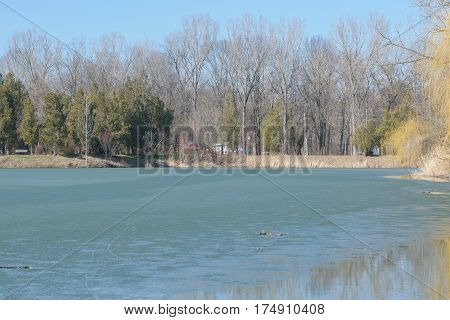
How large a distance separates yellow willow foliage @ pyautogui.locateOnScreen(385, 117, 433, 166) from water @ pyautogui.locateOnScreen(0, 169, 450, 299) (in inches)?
408

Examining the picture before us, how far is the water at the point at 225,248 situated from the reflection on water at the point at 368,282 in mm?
13

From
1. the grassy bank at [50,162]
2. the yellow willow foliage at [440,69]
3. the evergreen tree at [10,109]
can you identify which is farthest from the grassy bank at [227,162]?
the yellow willow foliage at [440,69]

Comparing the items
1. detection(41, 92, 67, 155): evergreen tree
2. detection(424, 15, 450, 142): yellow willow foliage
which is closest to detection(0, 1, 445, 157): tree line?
detection(41, 92, 67, 155): evergreen tree

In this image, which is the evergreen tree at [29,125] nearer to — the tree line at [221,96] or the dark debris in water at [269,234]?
the tree line at [221,96]

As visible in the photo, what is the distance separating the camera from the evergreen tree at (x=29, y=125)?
56906mm

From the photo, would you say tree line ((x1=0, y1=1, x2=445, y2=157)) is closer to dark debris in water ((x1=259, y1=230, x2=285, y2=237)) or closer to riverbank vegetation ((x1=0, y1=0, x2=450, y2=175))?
riverbank vegetation ((x1=0, y1=0, x2=450, y2=175))

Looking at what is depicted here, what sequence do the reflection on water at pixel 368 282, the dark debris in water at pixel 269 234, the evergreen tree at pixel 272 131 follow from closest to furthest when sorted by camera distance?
the reflection on water at pixel 368 282
the dark debris in water at pixel 269 234
the evergreen tree at pixel 272 131

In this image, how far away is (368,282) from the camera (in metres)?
8.69

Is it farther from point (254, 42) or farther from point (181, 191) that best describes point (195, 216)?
point (254, 42)

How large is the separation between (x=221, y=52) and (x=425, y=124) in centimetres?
4268

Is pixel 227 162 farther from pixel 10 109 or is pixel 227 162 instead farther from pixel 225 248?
Answer: pixel 225 248

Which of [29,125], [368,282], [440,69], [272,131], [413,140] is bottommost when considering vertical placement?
[368,282]

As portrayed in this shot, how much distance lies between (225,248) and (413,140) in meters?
21.7

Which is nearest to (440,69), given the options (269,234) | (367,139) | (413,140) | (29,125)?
(269,234)
